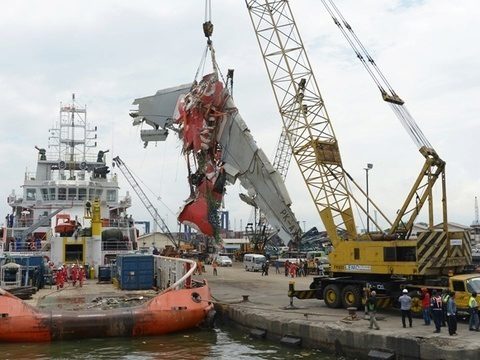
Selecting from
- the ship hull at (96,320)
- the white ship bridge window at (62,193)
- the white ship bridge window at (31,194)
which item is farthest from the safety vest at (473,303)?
the white ship bridge window at (31,194)

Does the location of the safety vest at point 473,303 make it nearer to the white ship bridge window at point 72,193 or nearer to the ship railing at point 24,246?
the ship railing at point 24,246

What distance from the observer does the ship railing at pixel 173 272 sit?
21.9 metres

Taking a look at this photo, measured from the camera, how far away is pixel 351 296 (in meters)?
22.6

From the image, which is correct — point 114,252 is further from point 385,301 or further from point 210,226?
point 385,301

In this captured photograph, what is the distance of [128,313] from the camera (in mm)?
19703

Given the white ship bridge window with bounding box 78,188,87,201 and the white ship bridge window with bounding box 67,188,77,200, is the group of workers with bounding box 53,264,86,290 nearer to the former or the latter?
the white ship bridge window with bounding box 67,188,77,200

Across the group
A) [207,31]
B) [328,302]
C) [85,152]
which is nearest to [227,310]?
[328,302]

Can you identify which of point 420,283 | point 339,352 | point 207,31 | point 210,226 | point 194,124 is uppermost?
point 207,31

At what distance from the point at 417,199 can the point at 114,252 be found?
19.8 meters

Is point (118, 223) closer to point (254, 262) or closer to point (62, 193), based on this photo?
point (62, 193)

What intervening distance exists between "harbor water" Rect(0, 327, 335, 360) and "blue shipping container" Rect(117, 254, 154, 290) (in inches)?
279

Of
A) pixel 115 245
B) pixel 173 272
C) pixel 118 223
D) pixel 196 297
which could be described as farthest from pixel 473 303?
pixel 118 223

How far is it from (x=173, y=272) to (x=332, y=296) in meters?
7.97

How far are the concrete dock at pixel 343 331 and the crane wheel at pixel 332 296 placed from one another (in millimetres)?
435
